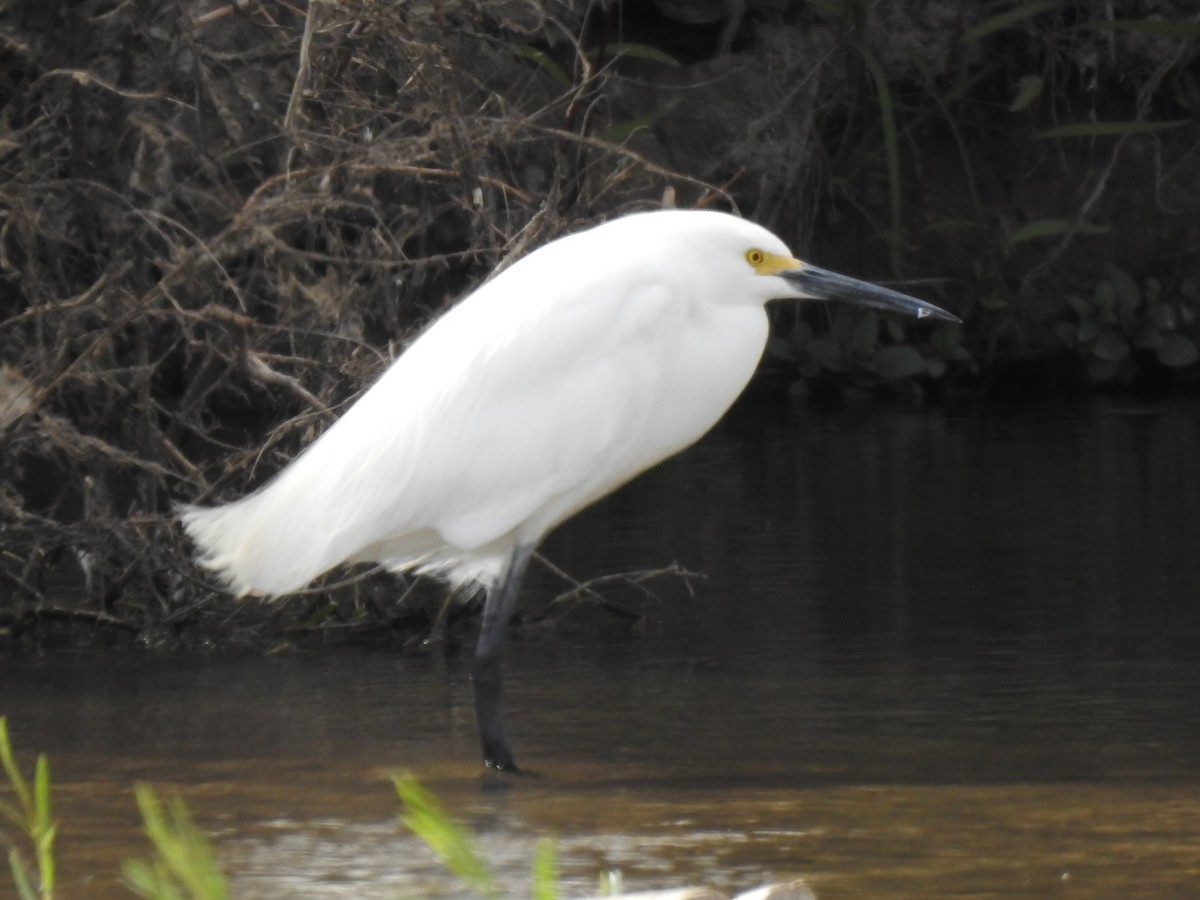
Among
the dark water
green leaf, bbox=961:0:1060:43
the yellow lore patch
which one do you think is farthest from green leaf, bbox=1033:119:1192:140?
the yellow lore patch

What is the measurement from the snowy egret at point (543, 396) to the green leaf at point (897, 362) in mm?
5448

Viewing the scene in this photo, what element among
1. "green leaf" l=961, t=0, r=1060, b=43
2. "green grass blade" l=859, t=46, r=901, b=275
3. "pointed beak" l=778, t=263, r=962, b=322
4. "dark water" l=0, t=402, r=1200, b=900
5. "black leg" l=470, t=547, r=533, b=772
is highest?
"green leaf" l=961, t=0, r=1060, b=43

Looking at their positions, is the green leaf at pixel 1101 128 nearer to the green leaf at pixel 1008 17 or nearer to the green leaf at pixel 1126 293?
the green leaf at pixel 1008 17

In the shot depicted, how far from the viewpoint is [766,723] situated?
4.08 m

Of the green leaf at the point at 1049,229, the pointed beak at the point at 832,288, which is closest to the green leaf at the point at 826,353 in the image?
the green leaf at the point at 1049,229

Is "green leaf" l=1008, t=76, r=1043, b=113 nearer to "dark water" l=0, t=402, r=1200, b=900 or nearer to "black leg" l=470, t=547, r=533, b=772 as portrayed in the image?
"dark water" l=0, t=402, r=1200, b=900

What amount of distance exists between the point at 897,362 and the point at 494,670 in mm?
5827

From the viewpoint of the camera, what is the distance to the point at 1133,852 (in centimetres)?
304

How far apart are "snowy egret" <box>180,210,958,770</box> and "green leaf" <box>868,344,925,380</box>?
17.9 ft

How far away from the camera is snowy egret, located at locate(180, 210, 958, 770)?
3848 mm

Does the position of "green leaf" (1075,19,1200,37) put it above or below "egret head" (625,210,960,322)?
above

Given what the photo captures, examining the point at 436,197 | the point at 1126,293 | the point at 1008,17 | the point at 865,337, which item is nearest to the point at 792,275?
the point at 436,197

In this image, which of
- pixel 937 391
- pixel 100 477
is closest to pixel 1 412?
pixel 100 477

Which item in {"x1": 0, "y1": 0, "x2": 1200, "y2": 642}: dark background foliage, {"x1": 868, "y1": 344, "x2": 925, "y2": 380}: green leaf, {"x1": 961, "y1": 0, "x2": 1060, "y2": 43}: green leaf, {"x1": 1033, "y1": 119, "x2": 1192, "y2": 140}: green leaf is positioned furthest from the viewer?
{"x1": 868, "y1": 344, "x2": 925, "y2": 380}: green leaf
